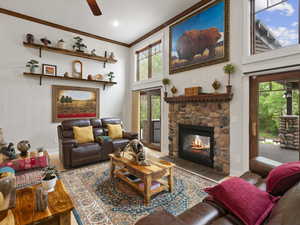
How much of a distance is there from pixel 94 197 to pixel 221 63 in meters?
3.37

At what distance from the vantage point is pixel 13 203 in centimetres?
132

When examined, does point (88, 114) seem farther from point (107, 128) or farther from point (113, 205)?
point (113, 205)

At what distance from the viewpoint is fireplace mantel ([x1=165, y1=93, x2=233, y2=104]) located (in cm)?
294

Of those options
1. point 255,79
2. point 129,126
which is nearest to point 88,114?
point 129,126

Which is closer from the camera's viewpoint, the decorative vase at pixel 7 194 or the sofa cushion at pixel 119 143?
the decorative vase at pixel 7 194

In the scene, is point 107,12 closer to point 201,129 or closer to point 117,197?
point 201,129

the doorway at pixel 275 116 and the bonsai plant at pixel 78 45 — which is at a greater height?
the bonsai plant at pixel 78 45

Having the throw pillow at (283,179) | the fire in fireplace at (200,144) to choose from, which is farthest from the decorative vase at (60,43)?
the throw pillow at (283,179)

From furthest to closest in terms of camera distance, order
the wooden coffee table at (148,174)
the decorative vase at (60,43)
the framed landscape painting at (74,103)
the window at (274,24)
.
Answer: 1. the framed landscape painting at (74,103)
2. the decorative vase at (60,43)
3. the window at (274,24)
4. the wooden coffee table at (148,174)

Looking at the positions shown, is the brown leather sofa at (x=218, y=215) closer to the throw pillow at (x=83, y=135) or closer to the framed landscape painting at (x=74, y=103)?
the throw pillow at (x=83, y=135)

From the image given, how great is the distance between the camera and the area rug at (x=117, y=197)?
1.85 meters

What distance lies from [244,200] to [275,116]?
225 centimetres

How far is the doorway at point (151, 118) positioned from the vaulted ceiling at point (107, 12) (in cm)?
204

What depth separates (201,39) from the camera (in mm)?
3502
